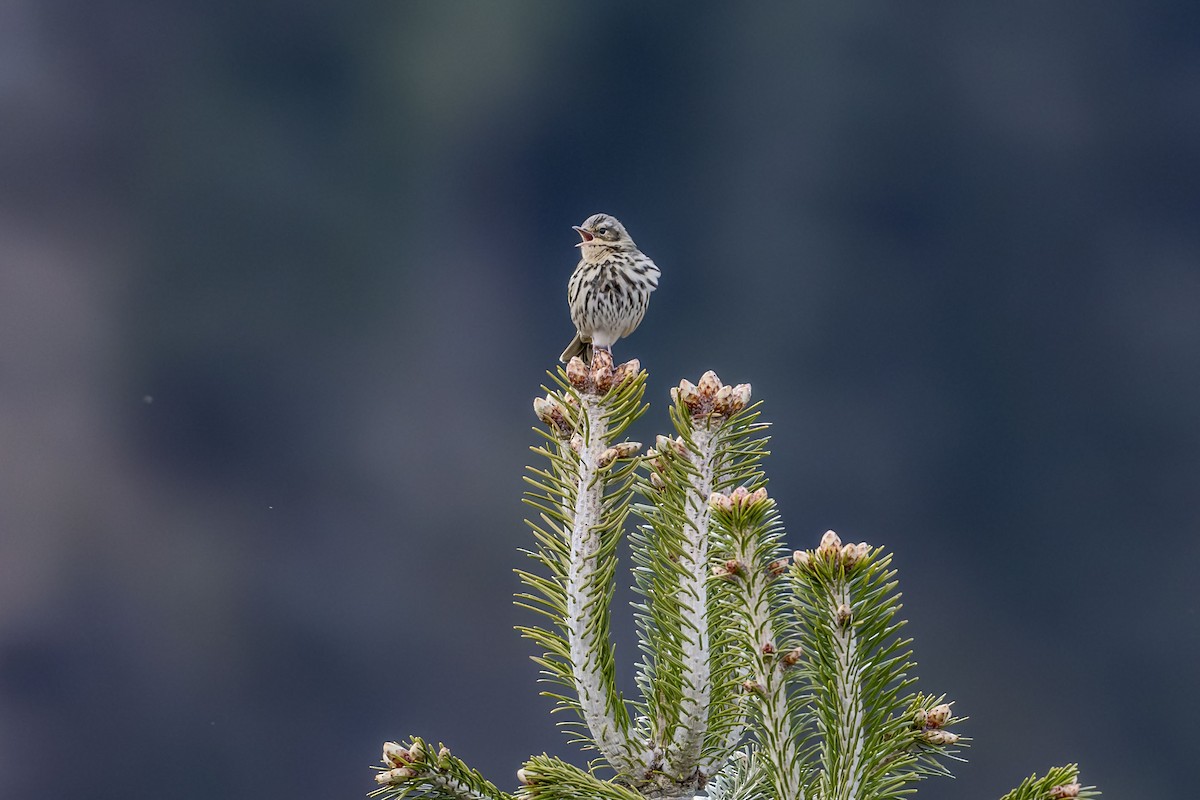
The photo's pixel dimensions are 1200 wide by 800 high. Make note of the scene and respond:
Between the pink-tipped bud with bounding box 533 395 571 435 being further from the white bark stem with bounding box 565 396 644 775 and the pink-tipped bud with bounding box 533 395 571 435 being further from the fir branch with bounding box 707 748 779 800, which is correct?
the fir branch with bounding box 707 748 779 800

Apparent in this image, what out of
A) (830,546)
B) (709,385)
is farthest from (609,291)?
(830,546)

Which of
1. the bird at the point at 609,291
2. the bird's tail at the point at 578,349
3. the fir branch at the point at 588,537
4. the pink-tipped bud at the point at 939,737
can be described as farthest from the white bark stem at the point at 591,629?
the bird's tail at the point at 578,349

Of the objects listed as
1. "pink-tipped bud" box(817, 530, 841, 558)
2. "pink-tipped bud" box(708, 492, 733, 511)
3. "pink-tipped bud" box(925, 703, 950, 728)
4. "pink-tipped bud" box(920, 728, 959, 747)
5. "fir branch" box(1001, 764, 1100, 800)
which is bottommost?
"fir branch" box(1001, 764, 1100, 800)

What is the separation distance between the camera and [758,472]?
54.9 inches

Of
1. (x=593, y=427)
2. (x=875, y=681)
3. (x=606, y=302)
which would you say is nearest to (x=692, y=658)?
(x=875, y=681)

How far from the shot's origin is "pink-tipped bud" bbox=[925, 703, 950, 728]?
4.11ft

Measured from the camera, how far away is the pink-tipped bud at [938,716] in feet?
4.11

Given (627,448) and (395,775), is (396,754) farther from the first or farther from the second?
(627,448)

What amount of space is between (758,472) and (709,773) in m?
0.41

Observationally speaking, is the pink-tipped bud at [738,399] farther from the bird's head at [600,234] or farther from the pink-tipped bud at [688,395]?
the bird's head at [600,234]

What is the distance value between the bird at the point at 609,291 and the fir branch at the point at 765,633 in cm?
174

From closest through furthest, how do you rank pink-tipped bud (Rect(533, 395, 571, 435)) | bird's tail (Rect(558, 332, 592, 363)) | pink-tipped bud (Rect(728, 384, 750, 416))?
1. pink-tipped bud (Rect(728, 384, 750, 416))
2. pink-tipped bud (Rect(533, 395, 571, 435))
3. bird's tail (Rect(558, 332, 592, 363))

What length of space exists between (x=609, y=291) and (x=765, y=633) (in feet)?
5.97

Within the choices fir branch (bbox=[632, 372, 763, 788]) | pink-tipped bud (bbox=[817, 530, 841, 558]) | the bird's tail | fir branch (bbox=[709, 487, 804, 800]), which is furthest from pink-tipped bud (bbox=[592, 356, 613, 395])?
the bird's tail
